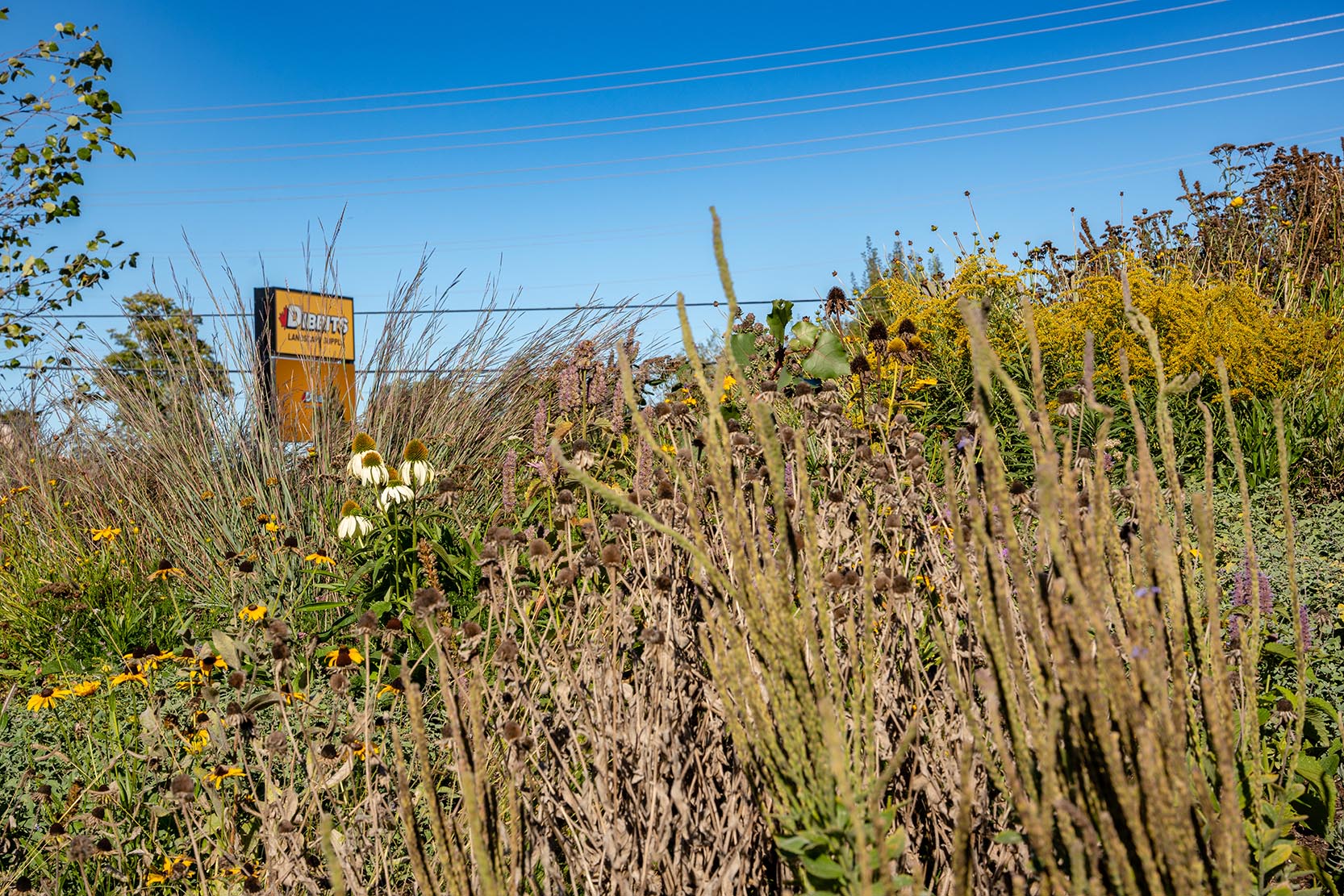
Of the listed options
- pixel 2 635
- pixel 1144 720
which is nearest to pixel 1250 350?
pixel 1144 720

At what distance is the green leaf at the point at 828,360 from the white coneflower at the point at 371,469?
90.3 inches

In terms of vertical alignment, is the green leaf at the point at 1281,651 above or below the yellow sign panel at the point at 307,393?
below

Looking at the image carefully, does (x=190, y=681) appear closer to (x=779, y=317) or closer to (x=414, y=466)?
(x=414, y=466)

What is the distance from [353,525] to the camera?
382 cm

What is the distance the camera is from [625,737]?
173 centimetres

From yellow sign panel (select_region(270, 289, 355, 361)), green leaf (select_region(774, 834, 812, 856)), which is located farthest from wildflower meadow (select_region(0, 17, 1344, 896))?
yellow sign panel (select_region(270, 289, 355, 361))

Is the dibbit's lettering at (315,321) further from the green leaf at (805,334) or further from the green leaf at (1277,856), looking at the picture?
the green leaf at (1277,856)

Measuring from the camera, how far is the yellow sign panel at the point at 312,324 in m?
5.81

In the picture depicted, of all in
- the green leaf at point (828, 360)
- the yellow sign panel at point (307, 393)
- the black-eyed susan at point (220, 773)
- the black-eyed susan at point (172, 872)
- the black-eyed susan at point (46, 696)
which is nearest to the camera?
the black-eyed susan at point (172, 872)

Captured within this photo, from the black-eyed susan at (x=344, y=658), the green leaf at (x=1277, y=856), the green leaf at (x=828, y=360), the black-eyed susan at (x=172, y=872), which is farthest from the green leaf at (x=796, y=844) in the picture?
the green leaf at (x=828, y=360)

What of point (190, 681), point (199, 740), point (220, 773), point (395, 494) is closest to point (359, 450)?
point (395, 494)

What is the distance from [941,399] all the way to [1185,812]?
4828 millimetres

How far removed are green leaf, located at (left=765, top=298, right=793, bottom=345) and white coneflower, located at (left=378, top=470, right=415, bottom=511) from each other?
2222 mm

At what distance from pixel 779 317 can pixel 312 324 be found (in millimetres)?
2836
